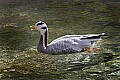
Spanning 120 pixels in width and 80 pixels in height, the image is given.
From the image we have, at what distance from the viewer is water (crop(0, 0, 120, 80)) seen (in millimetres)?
11078

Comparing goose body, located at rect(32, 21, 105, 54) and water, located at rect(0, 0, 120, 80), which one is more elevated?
goose body, located at rect(32, 21, 105, 54)

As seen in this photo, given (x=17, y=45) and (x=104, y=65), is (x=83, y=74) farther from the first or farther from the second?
(x=17, y=45)

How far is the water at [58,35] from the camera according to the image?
436 inches

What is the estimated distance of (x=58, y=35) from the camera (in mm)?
15945

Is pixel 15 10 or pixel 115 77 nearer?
pixel 115 77

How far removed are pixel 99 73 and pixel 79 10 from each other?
11.4 m

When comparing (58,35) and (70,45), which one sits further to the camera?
(58,35)

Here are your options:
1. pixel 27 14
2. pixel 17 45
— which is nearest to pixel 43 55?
pixel 17 45

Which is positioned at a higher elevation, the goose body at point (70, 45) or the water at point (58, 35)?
the goose body at point (70, 45)

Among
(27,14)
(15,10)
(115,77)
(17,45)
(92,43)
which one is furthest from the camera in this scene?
(15,10)

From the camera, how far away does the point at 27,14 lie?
70.0 feet

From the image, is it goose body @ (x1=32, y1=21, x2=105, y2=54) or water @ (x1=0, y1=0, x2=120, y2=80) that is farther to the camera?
goose body @ (x1=32, y1=21, x2=105, y2=54)

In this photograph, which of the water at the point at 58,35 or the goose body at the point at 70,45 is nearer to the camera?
the water at the point at 58,35

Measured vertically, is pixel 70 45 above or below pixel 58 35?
above
